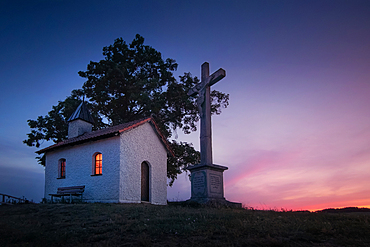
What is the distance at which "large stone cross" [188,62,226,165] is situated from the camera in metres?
13.7

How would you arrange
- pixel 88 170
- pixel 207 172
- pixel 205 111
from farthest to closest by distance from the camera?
pixel 88 170 → pixel 205 111 → pixel 207 172

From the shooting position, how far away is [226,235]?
19.9 feet

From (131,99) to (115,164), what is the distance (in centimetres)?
911

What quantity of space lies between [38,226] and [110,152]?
8.86 metres

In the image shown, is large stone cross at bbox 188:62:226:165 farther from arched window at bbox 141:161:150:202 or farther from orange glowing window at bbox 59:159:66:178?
orange glowing window at bbox 59:159:66:178

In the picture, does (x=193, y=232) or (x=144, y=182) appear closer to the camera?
(x=193, y=232)

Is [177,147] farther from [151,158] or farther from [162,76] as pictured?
[162,76]

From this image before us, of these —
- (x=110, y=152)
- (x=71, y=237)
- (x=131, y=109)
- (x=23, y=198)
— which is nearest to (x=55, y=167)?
(x=23, y=198)

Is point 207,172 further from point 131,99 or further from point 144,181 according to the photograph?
point 131,99

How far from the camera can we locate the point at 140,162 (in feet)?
60.5

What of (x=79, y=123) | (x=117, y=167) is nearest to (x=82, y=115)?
(x=79, y=123)

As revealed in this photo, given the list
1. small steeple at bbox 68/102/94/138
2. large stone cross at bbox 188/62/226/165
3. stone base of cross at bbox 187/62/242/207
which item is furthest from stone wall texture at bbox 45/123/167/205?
large stone cross at bbox 188/62/226/165

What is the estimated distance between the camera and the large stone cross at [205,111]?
13.7 m

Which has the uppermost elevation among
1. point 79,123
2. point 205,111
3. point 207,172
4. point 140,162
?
point 79,123
